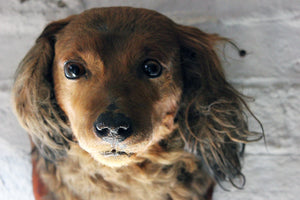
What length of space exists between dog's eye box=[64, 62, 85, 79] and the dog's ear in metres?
0.15

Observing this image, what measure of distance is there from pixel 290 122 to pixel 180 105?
558 mm

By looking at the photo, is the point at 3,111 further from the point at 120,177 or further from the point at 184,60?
the point at 184,60

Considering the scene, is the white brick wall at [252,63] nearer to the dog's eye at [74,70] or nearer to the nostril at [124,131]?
the dog's eye at [74,70]

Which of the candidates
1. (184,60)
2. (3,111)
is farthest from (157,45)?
(3,111)

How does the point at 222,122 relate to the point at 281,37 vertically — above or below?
below

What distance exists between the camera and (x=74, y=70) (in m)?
0.98

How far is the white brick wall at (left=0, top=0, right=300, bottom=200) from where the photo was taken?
1.36 meters

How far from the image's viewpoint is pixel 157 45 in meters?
0.99

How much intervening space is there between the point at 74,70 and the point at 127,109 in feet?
0.78

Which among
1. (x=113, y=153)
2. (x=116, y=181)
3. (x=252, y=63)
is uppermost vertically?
(x=113, y=153)

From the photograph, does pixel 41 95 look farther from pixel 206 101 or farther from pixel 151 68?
pixel 206 101

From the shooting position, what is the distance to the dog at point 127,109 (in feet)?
2.97

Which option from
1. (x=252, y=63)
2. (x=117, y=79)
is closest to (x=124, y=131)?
(x=117, y=79)

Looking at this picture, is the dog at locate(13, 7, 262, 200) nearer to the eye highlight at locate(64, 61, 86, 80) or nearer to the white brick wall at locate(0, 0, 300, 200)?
the eye highlight at locate(64, 61, 86, 80)
